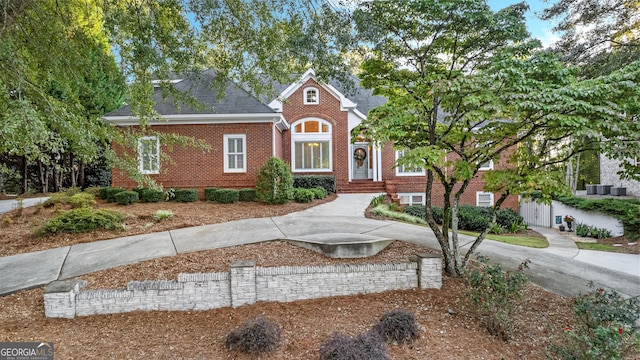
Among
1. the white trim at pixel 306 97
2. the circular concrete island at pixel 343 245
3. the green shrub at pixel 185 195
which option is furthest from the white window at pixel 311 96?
the circular concrete island at pixel 343 245

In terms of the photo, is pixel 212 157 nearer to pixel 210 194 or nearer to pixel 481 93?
pixel 210 194

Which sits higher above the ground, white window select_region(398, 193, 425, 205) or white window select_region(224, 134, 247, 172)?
white window select_region(224, 134, 247, 172)

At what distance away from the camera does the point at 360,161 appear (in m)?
17.6

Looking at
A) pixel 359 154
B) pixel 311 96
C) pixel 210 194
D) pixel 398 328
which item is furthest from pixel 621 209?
pixel 210 194

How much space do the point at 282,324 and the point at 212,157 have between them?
1001 centimetres

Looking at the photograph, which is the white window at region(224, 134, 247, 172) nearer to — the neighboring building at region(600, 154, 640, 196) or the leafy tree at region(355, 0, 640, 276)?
the leafy tree at region(355, 0, 640, 276)

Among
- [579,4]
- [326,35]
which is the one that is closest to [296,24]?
[326,35]

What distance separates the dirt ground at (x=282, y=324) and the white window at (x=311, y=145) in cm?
1107

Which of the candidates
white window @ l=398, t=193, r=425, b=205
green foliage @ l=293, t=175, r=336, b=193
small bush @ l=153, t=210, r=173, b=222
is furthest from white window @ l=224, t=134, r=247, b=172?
white window @ l=398, t=193, r=425, b=205

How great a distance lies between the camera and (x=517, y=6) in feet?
15.3

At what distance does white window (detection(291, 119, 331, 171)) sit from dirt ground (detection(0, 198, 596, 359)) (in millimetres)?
11066

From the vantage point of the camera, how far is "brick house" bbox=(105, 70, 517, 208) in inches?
493

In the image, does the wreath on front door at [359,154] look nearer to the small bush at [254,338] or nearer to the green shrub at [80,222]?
the green shrub at [80,222]

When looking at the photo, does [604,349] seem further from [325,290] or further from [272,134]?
[272,134]
